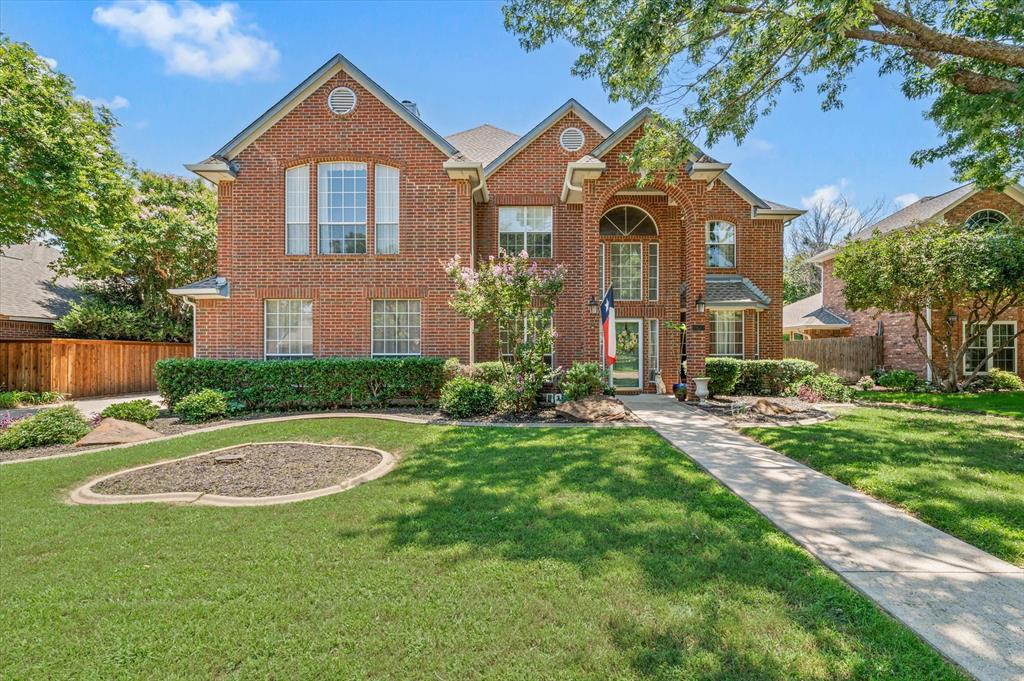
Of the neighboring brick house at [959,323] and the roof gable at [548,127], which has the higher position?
the roof gable at [548,127]

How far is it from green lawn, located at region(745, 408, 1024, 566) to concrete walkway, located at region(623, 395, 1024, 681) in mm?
264

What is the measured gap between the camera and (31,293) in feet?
60.4

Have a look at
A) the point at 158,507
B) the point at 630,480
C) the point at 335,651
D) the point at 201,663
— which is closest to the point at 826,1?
the point at 630,480

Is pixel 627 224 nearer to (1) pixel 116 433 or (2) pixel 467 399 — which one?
(2) pixel 467 399

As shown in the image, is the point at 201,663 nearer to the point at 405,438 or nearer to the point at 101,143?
the point at 405,438

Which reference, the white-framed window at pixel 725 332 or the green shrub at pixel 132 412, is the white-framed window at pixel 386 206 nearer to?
the green shrub at pixel 132 412

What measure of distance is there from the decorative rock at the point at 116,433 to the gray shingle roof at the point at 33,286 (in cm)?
1342

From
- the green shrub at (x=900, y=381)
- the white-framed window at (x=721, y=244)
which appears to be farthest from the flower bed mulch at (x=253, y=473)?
the green shrub at (x=900, y=381)

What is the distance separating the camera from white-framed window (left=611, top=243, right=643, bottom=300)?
14.6 m

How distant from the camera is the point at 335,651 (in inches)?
98.7

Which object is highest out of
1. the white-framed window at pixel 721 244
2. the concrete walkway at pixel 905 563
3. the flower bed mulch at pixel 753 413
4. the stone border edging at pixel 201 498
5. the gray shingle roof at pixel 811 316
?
the white-framed window at pixel 721 244

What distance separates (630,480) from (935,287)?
14868mm

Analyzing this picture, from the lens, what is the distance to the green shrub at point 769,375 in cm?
1338

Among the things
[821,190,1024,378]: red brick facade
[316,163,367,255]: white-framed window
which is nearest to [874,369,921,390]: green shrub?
[821,190,1024,378]: red brick facade
